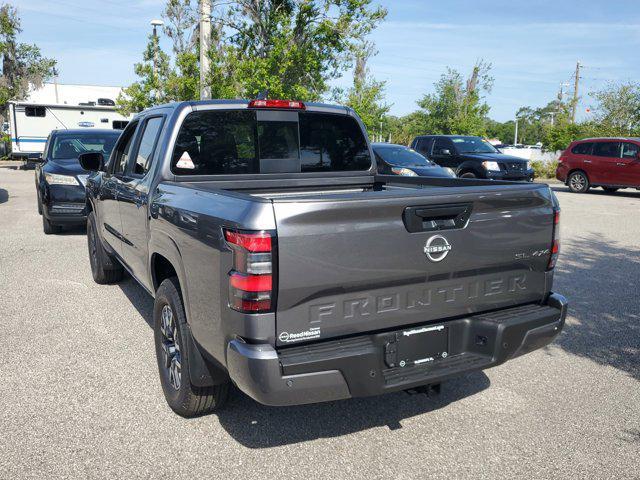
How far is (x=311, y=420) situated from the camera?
374 centimetres

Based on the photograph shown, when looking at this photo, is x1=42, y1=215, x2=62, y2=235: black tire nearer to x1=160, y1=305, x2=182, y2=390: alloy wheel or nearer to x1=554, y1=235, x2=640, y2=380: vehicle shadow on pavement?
x1=160, y1=305, x2=182, y2=390: alloy wheel

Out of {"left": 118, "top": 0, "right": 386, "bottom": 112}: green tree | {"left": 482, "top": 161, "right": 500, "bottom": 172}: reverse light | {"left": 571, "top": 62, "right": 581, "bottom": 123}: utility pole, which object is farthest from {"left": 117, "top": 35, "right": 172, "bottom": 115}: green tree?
{"left": 571, "top": 62, "right": 581, "bottom": 123}: utility pole

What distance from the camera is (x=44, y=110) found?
28.2m

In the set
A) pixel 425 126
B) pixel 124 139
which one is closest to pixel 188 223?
pixel 124 139

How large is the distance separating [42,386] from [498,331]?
3064 millimetres

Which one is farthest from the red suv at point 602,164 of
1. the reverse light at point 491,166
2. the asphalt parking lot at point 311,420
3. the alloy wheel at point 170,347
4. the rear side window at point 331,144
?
the alloy wheel at point 170,347

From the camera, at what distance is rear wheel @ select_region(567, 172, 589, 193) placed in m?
19.2

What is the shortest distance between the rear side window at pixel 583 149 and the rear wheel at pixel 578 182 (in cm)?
66

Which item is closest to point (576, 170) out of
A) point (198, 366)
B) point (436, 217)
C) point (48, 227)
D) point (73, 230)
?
point (73, 230)

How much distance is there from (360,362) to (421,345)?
414 mm

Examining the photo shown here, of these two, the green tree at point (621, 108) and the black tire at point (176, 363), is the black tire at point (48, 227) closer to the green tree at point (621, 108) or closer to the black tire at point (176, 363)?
the black tire at point (176, 363)

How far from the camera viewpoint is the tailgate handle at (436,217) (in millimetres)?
3016

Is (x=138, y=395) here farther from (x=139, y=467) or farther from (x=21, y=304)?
(x=21, y=304)

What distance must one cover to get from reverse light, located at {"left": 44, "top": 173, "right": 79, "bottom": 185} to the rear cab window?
663 centimetres
